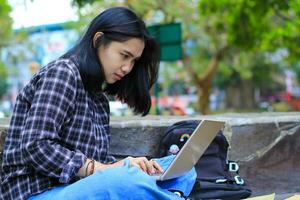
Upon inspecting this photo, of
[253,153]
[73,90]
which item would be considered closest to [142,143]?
[253,153]

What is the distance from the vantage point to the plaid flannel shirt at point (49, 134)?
1738 millimetres

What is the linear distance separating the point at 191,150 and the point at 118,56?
49 cm

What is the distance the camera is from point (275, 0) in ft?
27.2

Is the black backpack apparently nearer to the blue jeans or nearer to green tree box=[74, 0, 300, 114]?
the blue jeans

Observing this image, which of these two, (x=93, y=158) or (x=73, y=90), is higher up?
(x=73, y=90)

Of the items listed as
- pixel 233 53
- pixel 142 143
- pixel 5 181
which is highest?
pixel 5 181

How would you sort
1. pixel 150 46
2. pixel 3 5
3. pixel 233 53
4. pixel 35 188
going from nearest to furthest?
1. pixel 35 188
2. pixel 150 46
3. pixel 3 5
4. pixel 233 53

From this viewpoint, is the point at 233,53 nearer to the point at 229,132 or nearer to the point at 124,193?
the point at 229,132

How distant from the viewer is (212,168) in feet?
8.84

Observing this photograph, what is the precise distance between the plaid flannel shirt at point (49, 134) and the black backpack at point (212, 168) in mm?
803

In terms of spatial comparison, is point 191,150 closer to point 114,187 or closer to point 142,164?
point 142,164

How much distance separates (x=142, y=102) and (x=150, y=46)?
0.94 ft

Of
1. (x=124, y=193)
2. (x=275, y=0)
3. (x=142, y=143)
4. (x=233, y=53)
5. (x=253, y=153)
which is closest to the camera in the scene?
(x=124, y=193)

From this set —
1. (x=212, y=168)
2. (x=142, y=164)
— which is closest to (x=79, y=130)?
(x=142, y=164)
